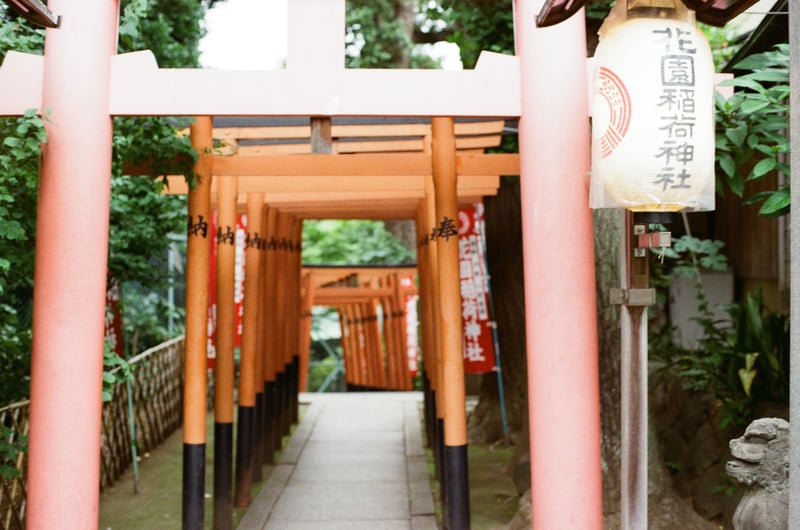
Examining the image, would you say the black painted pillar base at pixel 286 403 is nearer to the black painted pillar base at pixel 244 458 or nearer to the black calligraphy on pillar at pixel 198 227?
the black painted pillar base at pixel 244 458

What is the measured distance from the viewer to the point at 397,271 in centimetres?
1980

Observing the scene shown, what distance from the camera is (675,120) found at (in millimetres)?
4133

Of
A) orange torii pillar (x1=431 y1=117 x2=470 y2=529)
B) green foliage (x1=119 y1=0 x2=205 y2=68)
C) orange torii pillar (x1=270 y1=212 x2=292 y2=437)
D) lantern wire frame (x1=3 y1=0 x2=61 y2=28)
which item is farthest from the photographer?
orange torii pillar (x1=270 y1=212 x2=292 y2=437)

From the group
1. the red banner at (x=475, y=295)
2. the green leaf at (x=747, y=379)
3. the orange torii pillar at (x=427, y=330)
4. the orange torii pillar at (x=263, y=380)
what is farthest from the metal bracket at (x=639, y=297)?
the red banner at (x=475, y=295)

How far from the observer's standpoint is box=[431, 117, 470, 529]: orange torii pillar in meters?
6.64

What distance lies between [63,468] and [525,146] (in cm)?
329

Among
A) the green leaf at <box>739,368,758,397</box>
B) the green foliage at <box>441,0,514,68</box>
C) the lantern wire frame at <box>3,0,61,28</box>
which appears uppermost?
the green foliage at <box>441,0,514,68</box>

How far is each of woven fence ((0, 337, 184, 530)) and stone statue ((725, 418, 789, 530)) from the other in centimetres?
465

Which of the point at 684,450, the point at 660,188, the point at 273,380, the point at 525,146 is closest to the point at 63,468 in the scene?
the point at 525,146

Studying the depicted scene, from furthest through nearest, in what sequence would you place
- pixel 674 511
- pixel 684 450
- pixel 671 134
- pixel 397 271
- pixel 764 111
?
pixel 397 271 < pixel 684 450 < pixel 674 511 < pixel 764 111 < pixel 671 134

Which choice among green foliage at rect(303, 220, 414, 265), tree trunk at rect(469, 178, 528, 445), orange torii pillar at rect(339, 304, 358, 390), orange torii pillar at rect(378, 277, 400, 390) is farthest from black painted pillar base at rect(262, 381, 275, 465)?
green foliage at rect(303, 220, 414, 265)

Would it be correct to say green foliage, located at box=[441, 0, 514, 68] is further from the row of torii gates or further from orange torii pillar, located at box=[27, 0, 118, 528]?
orange torii pillar, located at box=[27, 0, 118, 528]

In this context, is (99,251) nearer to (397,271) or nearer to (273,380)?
(273,380)

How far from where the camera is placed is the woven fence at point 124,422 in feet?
22.6
